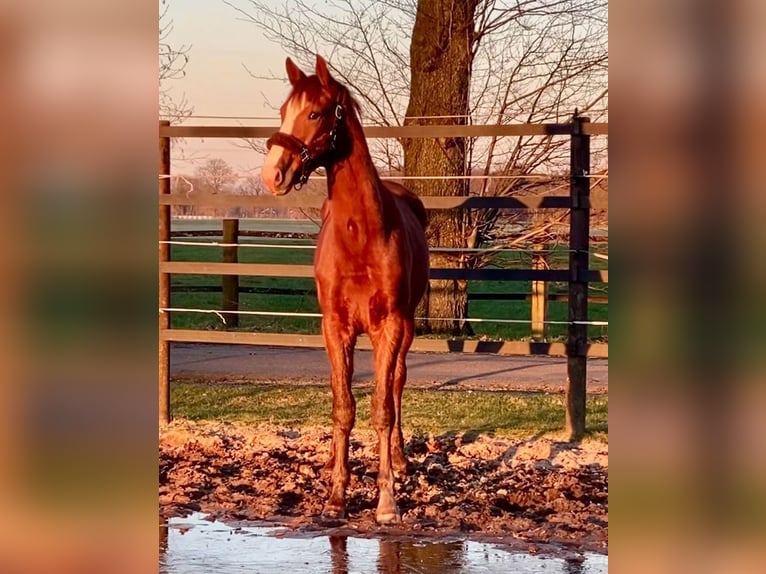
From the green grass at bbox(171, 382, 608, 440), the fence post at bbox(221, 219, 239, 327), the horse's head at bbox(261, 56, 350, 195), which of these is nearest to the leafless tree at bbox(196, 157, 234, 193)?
the fence post at bbox(221, 219, 239, 327)

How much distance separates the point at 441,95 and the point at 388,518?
8.72m

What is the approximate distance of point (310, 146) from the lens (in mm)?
5305

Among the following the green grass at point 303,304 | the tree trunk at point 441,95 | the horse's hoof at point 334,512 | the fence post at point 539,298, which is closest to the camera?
the horse's hoof at point 334,512

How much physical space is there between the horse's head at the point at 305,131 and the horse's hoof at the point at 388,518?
1.66 metres

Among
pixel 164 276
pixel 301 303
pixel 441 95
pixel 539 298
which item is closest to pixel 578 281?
pixel 164 276

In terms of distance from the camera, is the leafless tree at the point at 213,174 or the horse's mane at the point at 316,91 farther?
the leafless tree at the point at 213,174

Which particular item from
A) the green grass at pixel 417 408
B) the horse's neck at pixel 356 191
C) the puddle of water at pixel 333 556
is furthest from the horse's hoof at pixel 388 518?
the green grass at pixel 417 408

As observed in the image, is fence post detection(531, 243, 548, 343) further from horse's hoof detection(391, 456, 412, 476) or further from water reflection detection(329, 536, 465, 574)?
water reflection detection(329, 536, 465, 574)

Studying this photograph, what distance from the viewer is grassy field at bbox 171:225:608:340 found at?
16.1 metres

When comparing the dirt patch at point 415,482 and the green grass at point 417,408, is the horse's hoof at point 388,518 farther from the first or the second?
the green grass at point 417,408

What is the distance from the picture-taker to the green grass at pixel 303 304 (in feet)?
52.8

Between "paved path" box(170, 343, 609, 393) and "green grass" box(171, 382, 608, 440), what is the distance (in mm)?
712

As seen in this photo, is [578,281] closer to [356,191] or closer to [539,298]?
[356,191]
